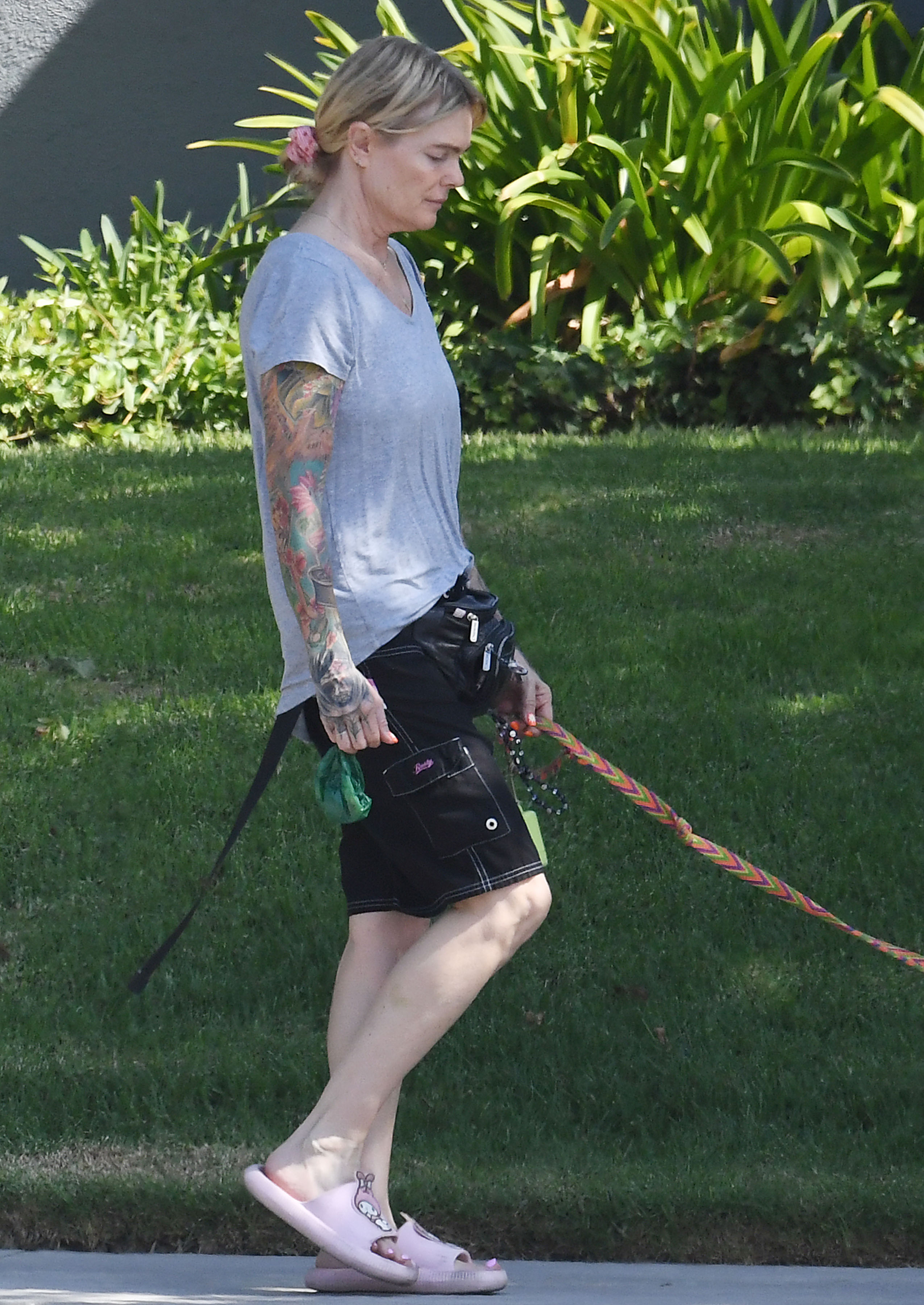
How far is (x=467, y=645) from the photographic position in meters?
2.66

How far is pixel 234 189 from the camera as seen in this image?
9.45 meters

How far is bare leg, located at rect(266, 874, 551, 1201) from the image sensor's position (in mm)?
2609

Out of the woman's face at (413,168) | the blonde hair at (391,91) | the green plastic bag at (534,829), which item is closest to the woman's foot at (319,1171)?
the green plastic bag at (534,829)

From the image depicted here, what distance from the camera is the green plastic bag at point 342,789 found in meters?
2.59

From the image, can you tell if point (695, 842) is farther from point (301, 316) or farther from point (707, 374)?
point (707, 374)

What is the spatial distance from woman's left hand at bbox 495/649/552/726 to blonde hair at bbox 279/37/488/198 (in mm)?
891

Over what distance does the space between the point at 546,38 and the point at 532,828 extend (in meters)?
5.70

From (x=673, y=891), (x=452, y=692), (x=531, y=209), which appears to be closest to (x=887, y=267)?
(x=531, y=209)

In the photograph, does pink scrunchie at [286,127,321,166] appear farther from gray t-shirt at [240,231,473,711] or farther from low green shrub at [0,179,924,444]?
low green shrub at [0,179,924,444]

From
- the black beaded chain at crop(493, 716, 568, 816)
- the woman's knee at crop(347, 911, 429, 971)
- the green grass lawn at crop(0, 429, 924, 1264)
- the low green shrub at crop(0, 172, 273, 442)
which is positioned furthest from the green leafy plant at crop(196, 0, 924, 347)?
the woman's knee at crop(347, 911, 429, 971)

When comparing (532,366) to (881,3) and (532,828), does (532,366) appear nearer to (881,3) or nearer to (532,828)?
(881,3)

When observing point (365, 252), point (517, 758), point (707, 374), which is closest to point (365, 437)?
point (365, 252)

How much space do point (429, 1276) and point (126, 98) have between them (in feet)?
26.8

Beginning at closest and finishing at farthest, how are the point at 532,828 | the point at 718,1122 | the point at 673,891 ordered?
1. the point at 532,828
2. the point at 718,1122
3. the point at 673,891
